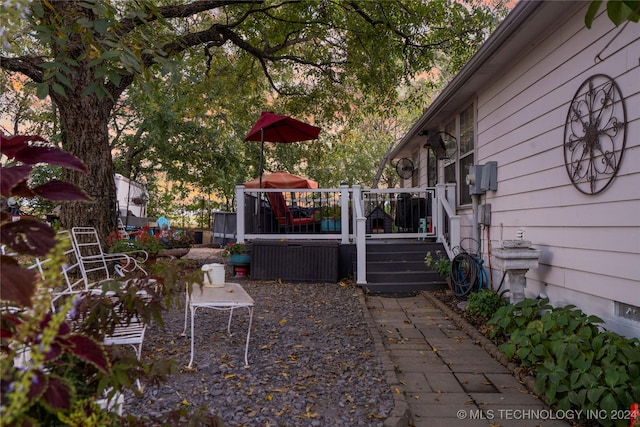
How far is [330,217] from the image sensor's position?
358 inches

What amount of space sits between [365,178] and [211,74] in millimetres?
12901

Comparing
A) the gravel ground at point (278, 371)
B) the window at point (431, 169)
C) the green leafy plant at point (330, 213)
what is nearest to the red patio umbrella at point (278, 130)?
the green leafy plant at point (330, 213)

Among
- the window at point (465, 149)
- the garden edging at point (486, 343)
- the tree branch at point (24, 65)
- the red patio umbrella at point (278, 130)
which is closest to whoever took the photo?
the garden edging at point (486, 343)

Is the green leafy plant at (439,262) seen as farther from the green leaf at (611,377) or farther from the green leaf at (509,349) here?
the green leaf at (611,377)

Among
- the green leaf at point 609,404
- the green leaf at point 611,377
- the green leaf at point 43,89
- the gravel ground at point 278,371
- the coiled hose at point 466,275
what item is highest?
the green leaf at point 43,89

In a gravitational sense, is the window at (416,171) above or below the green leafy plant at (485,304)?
above

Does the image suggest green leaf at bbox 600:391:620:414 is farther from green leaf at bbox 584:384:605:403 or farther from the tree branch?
the tree branch

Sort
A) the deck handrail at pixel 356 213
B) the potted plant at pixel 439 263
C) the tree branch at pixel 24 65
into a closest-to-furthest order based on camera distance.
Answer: the tree branch at pixel 24 65
the potted plant at pixel 439 263
the deck handrail at pixel 356 213

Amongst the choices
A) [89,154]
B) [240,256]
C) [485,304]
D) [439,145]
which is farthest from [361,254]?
[89,154]

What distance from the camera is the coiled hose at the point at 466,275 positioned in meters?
5.88

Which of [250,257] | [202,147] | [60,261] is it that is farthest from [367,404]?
[202,147]

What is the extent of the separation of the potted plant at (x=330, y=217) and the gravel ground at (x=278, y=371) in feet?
10.1

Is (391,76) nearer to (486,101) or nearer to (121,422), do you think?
(486,101)

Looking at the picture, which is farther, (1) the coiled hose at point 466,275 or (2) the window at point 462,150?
(2) the window at point 462,150
